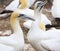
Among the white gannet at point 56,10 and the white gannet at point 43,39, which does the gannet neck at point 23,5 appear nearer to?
the white gannet at point 56,10

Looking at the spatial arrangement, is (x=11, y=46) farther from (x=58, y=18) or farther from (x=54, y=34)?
(x=58, y=18)

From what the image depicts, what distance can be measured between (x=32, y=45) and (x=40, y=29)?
305 mm

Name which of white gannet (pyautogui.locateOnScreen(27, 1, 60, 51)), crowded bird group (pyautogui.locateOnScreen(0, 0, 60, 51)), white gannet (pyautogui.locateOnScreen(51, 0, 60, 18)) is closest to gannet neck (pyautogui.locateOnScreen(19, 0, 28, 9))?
white gannet (pyautogui.locateOnScreen(51, 0, 60, 18))

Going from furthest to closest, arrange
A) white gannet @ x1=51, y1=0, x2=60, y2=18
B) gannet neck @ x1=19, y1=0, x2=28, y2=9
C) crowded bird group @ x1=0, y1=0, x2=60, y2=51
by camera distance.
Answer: gannet neck @ x1=19, y1=0, x2=28, y2=9 < white gannet @ x1=51, y1=0, x2=60, y2=18 < crowded bird group @ x1=0, y1=0, x2=60, y2=51

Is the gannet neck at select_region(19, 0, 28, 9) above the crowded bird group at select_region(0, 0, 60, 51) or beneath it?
beneath

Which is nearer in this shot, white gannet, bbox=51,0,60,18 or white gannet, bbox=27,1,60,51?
white gannet, bbox=27,1,60,51

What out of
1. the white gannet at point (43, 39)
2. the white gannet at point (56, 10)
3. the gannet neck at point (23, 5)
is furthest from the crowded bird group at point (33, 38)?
the gannet neck at point (23, 5)

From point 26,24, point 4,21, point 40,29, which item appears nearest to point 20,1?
point 4,21

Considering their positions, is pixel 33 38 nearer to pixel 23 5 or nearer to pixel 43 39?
pixel 43 39

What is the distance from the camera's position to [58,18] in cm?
893

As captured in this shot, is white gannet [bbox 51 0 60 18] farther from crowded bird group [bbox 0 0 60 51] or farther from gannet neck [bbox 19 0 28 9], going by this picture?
crowded bird group [bbox 0 0 60 51]

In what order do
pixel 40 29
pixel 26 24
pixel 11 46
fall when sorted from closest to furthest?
pixel 11 46 → pixel 40 29 → pixel 26 24

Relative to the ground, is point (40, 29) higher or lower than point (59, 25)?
higher

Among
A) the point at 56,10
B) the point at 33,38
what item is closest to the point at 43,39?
the point at 33,38
